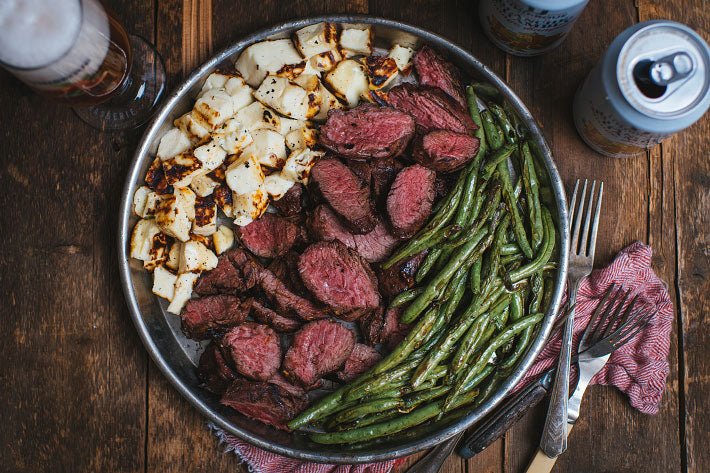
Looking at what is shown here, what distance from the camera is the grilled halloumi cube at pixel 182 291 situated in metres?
2.20

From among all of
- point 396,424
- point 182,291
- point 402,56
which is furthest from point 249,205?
point 396,424

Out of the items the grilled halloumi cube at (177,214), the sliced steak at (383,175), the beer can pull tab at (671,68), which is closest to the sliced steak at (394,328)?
the sliced steak at (383,175)

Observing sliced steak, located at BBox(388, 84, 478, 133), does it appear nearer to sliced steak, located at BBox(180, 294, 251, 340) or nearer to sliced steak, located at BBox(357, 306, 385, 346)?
sliced steak, located at BBox(357, 306, 385, 346)

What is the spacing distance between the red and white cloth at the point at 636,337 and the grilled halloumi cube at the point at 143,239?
175 centimetres

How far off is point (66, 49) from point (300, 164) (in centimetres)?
94

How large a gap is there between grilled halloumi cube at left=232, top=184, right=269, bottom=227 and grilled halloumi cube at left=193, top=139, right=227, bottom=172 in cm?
16

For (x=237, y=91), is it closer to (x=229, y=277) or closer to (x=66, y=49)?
(x=66, y=49)

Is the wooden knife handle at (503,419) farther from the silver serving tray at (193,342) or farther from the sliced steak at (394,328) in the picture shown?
the sliced steak at (394,328)

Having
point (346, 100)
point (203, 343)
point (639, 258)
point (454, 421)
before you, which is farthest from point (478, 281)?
point (203, 343)

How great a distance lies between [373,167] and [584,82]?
99 cm

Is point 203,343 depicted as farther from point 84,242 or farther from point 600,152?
point 600,152

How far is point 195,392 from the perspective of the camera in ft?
7.11

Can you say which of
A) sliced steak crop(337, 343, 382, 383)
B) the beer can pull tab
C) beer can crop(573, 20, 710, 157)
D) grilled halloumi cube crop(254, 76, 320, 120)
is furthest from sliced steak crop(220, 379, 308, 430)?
the beer can pull tab

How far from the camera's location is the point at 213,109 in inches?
83.9
